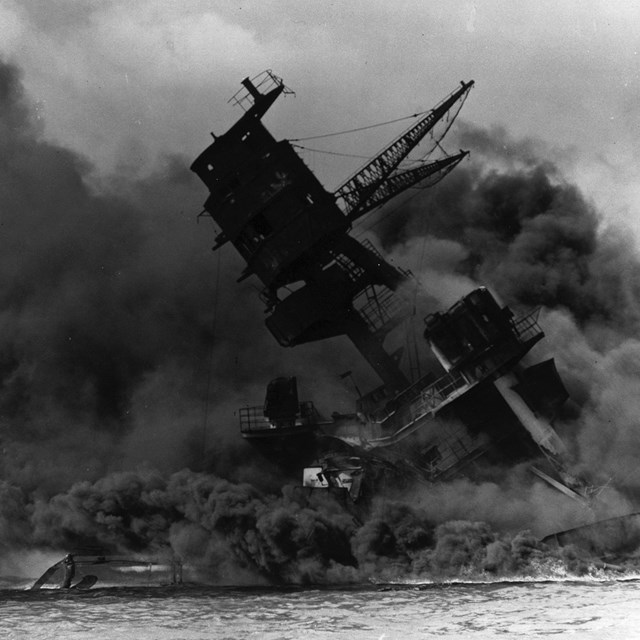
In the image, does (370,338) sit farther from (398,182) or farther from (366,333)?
(398,182)

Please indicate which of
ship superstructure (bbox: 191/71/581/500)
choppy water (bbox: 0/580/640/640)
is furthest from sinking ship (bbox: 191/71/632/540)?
choppy water (bbox: 0/580/640/640)

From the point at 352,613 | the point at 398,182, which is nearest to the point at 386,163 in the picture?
the point at 398,182

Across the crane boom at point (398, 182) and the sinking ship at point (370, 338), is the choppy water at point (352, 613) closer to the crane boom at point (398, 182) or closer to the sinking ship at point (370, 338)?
the sinking ship at point (370, 338)

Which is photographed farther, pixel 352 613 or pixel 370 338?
pixel 370 338

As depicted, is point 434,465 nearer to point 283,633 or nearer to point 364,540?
point 364,540

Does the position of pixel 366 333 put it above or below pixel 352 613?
above
